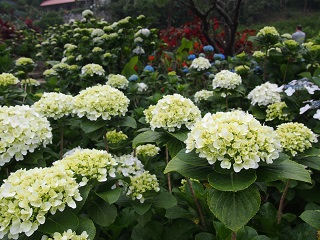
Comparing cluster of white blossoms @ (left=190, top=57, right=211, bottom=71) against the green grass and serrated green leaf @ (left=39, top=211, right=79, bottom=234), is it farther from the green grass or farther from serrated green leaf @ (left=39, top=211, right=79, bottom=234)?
the green grass

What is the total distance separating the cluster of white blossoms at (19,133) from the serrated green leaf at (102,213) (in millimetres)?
459

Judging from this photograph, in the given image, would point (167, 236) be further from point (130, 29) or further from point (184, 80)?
point (130, 29)

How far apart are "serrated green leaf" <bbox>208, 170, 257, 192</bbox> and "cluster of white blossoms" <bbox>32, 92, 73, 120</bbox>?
1.17 metres

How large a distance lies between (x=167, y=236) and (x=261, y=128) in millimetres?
827

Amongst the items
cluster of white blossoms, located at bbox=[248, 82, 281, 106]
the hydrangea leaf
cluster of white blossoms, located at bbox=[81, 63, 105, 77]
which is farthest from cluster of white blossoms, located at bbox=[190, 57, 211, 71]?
the hydrangea leaf

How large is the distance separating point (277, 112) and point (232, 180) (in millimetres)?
1367

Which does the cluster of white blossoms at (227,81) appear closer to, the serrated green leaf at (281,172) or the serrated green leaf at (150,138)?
the serrated green leaf at (150,138)

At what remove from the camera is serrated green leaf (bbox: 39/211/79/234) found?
1.10 metres

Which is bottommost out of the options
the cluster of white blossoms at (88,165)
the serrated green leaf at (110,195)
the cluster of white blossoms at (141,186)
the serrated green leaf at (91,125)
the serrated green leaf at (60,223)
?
the cluster of white blossoms at (141,186)

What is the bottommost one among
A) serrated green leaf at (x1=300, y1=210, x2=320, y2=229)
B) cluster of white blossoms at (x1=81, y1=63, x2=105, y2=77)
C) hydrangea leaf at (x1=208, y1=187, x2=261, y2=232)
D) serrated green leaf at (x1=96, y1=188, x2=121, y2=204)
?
cluster of white blossoms at (x1=81, y1=63, x2=105, y2=77)

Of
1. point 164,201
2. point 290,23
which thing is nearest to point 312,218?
point 164,201

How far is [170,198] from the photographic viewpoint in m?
1.64

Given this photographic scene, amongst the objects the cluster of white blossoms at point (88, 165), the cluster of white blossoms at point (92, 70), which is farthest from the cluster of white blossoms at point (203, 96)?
the cluster of white blossoms at point (88, 165)

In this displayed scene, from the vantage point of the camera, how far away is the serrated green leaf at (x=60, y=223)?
1099 mm
